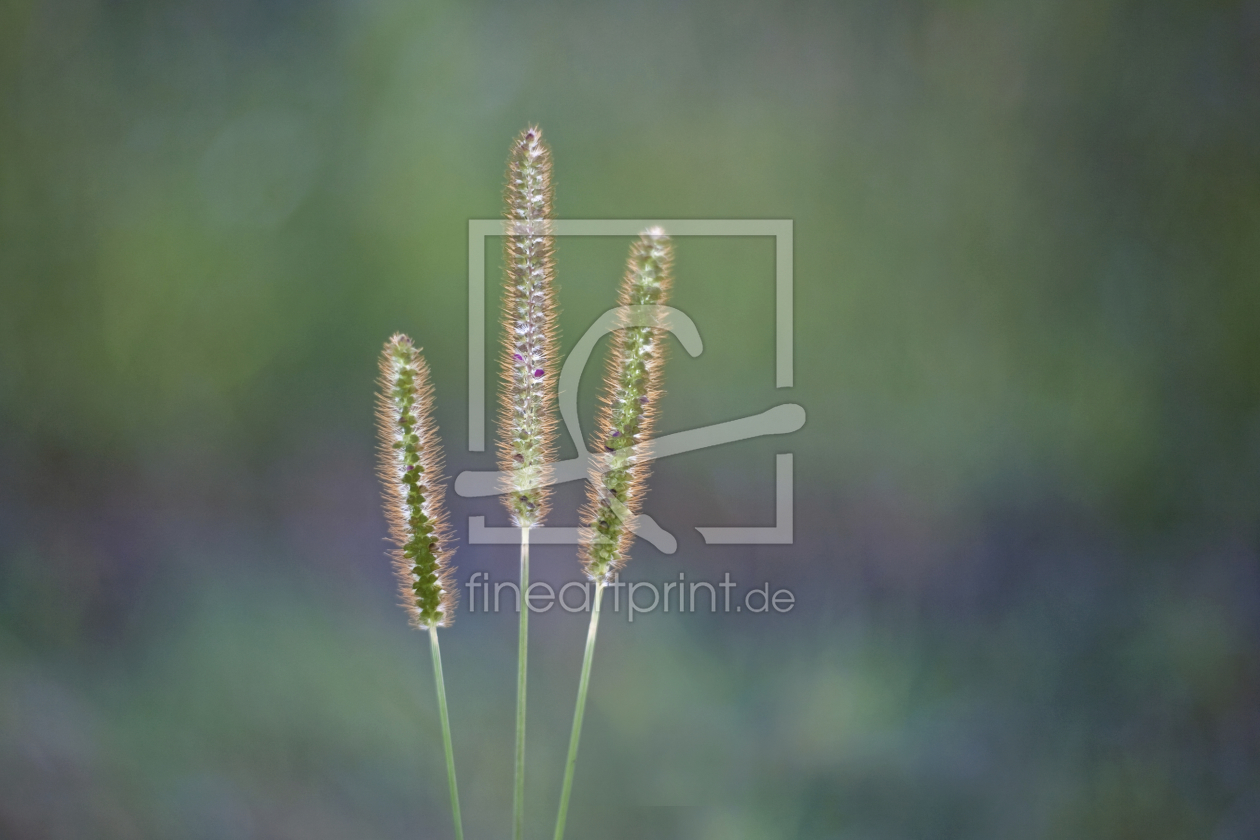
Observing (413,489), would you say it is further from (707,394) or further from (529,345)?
(707,394)

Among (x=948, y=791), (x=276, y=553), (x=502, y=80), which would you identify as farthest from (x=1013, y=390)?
(x=276, y=553)

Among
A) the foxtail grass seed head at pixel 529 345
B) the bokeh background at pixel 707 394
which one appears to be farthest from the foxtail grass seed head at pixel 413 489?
the bokeh background at pixel 707 394

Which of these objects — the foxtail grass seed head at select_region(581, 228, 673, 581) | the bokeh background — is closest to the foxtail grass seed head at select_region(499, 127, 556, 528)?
the foxtail grass seed head at select_region(581, 228, 673, 581)

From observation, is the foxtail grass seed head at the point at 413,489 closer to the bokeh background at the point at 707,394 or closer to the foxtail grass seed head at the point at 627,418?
the foxtail grass seed head at the point at 627,418

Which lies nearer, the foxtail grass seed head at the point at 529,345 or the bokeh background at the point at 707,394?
the foxtail grass seed head at the point at 529,345

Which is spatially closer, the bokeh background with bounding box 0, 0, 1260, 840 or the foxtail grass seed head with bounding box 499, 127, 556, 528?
the foxtail grass seed head with bounding box 499, 127, 556, 528

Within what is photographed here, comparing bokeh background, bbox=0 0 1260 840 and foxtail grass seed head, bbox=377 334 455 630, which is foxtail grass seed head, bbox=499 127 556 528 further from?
bokeh background, bbox=0 0 1260 840

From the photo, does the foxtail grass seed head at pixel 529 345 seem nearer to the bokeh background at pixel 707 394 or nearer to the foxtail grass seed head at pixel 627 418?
the foxtail grass seed head at pixel 627 418
